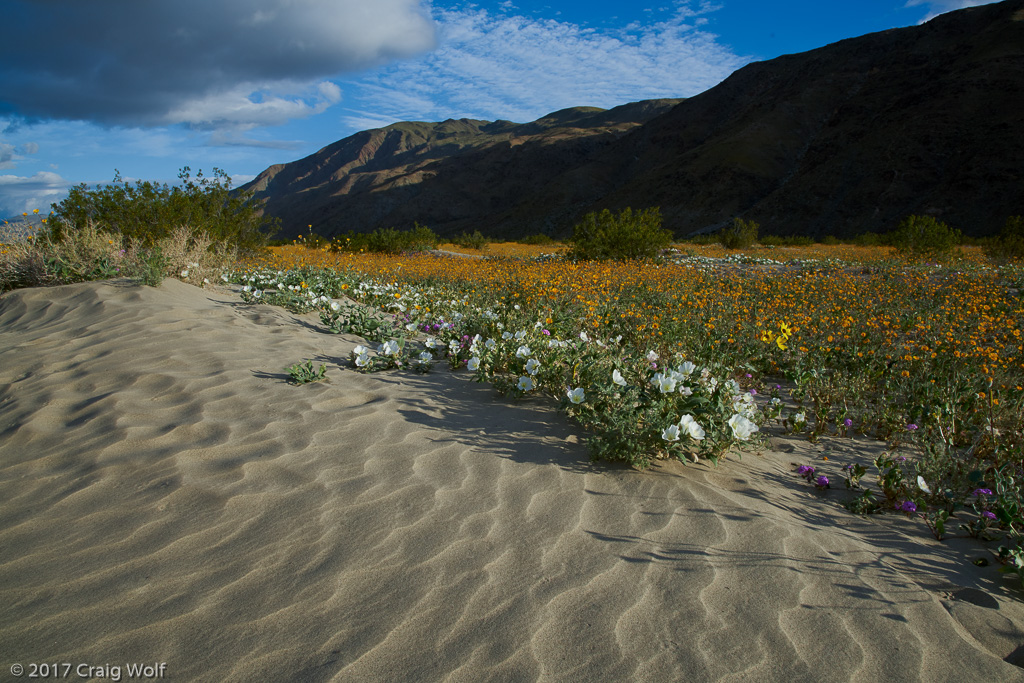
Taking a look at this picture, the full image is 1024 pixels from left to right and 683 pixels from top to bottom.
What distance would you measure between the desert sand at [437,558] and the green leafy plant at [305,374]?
318 millimetres

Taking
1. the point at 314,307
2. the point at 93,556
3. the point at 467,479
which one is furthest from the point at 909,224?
the point at 93,556

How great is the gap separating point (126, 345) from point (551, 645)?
3868 mm

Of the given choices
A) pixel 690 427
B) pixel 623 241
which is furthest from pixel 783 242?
pixel 690 427

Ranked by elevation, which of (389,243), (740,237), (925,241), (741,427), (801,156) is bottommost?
(741,427)

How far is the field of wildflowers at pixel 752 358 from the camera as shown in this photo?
2562 millimetres

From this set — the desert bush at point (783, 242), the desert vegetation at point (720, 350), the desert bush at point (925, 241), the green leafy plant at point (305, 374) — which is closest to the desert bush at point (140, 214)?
the desert vegetation at point (720, 350)

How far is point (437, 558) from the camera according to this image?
1.86m

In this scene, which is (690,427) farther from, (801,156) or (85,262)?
(801,156)

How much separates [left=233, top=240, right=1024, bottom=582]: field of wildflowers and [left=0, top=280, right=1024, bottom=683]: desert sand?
22 cm

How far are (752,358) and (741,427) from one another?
2.44 meters

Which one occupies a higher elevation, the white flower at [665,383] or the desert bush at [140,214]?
the desert bush at [140,214]

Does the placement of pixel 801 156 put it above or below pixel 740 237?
above

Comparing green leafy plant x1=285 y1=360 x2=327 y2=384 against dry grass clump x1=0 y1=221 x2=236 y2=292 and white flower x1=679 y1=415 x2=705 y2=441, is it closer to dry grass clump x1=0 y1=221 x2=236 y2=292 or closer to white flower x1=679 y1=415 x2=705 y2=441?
white flower x1=679 y1=415 x2=705 y2=441

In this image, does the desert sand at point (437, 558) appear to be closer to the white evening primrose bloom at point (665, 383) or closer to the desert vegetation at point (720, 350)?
the desert vegetation at point (720, 350)
